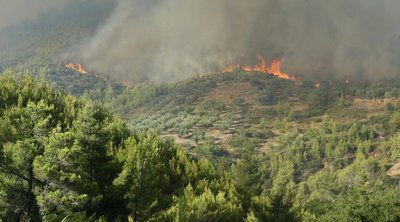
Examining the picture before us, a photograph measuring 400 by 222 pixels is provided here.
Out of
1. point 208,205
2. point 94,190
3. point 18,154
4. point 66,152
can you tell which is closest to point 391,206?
point 208,205

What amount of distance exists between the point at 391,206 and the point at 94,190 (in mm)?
47388

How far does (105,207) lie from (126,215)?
4.01m

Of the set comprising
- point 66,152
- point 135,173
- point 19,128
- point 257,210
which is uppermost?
point 19,128

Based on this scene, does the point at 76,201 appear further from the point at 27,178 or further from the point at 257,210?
the point at 257,210

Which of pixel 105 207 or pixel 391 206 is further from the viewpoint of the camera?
pixel 391 206

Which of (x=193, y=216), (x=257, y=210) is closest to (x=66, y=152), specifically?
(x=193, y=216)

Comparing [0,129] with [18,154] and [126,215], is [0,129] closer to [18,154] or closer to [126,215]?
[18,154]

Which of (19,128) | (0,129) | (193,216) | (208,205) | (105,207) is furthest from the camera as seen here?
(208,205)

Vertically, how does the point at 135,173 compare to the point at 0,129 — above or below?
below

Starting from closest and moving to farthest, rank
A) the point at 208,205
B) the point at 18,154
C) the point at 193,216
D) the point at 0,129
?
the point at 18,154 → the point at 0,129 → the point at 193,216 → the point at 208,205

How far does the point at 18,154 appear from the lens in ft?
136

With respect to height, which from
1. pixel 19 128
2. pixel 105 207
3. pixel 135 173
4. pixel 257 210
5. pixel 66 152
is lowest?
pixel 257 210

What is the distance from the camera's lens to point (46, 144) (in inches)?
1687

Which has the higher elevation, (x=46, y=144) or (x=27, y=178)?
(x=46, y=144)
